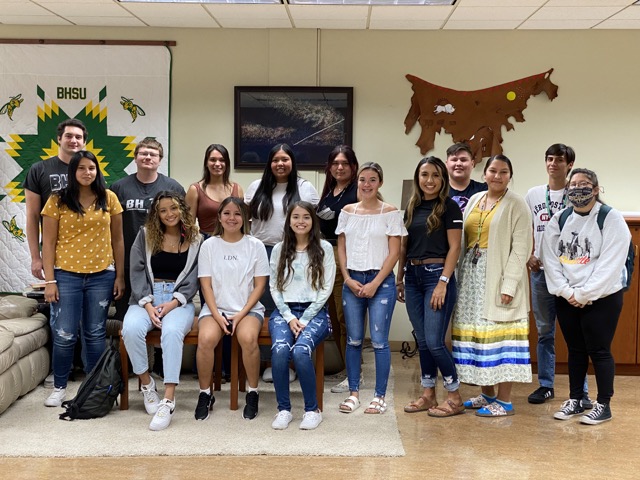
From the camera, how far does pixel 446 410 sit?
3.69 meters

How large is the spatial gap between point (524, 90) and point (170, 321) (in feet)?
10.3

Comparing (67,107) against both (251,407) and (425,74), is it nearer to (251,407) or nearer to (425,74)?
(425,74)

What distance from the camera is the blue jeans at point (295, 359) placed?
3.53 metres

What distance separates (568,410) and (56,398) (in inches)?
106

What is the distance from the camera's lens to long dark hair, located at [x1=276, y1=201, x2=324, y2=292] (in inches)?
147

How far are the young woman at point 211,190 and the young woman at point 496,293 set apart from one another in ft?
4.90

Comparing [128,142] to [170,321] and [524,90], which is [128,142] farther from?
[524,90]

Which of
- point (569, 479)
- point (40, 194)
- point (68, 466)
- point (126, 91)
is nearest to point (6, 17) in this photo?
point (126, 91)

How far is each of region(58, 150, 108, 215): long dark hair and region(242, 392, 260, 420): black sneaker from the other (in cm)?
126

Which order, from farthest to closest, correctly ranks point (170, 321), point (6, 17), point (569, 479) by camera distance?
point (6, 17), point (170, 321), point (569, 479)

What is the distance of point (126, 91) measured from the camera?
208 inches

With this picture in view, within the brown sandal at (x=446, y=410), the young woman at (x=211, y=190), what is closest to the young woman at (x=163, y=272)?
the young woman at (x=211, y=190)

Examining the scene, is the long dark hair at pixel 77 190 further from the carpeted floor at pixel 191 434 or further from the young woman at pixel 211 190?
the carpeted floor at pixel 191 434

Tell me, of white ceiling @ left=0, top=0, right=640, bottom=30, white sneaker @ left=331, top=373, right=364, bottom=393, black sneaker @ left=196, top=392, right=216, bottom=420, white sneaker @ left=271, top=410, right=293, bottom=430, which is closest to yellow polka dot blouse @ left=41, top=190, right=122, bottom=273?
black sneaker @ left=196, top=392, right=216, bottom=420
